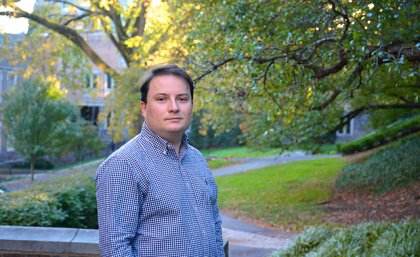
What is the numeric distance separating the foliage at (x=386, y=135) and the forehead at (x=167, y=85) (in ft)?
60.6

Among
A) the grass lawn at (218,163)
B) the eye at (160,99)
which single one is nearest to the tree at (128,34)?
the eye at (160,99)

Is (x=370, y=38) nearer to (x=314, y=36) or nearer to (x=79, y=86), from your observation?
(x=314, y=36)

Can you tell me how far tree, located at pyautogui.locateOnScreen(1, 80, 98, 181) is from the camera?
1060 inches

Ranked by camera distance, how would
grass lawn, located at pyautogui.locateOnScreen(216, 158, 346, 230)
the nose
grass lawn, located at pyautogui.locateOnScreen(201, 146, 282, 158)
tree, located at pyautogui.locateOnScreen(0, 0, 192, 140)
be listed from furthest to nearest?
grass lawn, located at pyautogui.locateOnScreen(201, 146, 282, 158)
grass lawn, located at pyautogui.locateOnScreen(216, 158, 346, 230)
tree, located at pyautogui.locateOnScreen(0, 0, 192, 140)
the nose

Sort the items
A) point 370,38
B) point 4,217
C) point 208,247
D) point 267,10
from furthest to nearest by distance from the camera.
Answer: point 267,10 → point 4,217 → point 370,38 → point 208,247

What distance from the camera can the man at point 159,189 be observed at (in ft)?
8.67

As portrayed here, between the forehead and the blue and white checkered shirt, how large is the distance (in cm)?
22

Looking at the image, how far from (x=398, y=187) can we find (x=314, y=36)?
1058 centimetres

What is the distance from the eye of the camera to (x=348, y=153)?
999 inches

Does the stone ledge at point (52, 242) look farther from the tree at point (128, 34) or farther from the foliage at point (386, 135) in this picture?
the foliage at point (386, 135)

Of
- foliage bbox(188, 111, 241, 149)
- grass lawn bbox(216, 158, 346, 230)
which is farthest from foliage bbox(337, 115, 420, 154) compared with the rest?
foliage bbox(188, 111, 241, 149)

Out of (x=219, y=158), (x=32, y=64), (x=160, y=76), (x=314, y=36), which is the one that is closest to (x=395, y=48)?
(x=314, y=36)

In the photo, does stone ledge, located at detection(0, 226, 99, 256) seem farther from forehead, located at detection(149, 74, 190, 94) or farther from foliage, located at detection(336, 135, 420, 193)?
foliage, located at detection(336, 135, 420, 193)

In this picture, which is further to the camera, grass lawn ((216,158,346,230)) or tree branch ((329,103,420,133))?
tree branch ((329,103,420,133))
